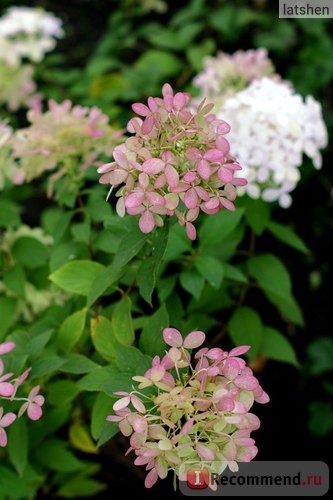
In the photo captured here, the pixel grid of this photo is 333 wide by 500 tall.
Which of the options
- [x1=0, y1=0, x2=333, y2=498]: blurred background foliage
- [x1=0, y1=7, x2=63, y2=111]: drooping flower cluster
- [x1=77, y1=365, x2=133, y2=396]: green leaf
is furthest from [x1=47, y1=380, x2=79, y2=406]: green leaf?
[x1=0, y1=7, x2=63, y2=111]: drooping flower cluster

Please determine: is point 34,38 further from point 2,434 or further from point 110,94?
point 2,434

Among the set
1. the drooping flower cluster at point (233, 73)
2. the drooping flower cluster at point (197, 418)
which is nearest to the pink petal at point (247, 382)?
the drooping flower cluster at point (197, 418)

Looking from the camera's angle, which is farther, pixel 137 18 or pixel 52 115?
pixel 137 18

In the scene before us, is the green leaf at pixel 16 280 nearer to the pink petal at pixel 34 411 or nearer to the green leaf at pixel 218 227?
the green leaf at pixel 218 227

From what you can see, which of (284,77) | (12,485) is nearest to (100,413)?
(12,485)

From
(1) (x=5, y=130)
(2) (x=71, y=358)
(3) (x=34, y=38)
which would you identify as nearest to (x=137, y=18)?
(3) (x=34, y=38)

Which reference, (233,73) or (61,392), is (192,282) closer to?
(61,392)
